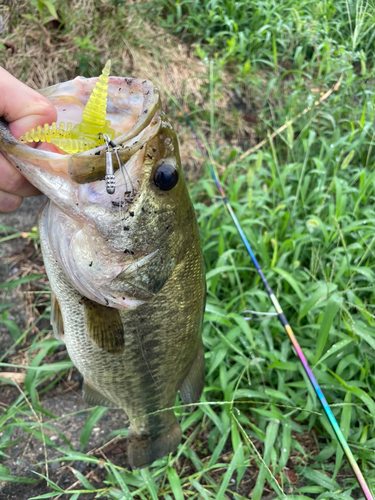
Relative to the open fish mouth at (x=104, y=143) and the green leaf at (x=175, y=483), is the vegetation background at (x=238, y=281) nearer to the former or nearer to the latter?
the green leaf at (x=175, y=483)

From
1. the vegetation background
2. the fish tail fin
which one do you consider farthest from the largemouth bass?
the vegetation background

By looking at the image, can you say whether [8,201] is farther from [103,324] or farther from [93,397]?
[93,397]

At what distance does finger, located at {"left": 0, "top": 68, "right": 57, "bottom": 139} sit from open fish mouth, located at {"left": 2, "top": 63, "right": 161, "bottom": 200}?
0.08 meters

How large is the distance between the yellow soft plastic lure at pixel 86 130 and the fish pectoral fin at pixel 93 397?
1.09m

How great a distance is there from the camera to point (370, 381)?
2.33 metres

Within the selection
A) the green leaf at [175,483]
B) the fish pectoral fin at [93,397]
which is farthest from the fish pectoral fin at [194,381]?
the green leaf at [175,483]

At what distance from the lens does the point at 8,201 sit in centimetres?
150

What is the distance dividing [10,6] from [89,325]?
317cm

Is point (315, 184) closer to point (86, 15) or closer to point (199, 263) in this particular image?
point (199, 263)

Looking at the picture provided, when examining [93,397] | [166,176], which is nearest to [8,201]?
[166,176]

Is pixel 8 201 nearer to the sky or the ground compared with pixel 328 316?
nearer to the sky

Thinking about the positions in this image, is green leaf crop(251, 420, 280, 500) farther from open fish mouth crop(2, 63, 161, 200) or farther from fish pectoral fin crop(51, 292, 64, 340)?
open fish mouth crop(2, 63, 161, 200)

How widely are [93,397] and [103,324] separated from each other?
→ 55 cm

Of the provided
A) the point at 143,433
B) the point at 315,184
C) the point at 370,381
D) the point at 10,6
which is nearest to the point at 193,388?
the point at 143,433
